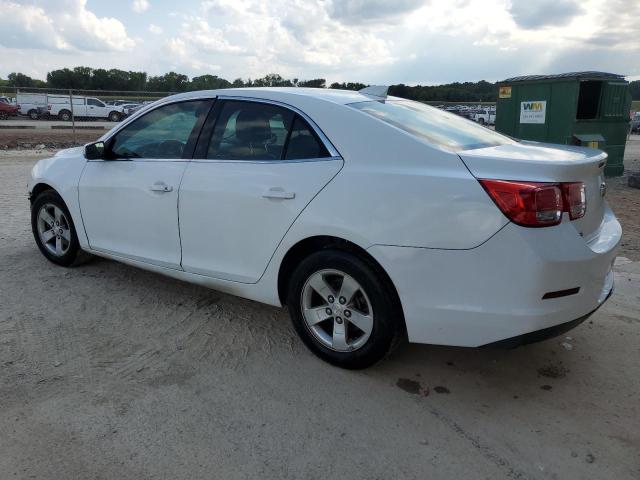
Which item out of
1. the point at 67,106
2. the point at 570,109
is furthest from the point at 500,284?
the point at 67,106

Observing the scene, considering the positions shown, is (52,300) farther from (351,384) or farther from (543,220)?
(543,220)

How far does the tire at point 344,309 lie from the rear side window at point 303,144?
60cm

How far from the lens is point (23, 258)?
541cm

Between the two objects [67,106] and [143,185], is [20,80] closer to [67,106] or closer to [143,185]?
[67,106]

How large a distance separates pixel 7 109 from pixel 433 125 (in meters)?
35.8

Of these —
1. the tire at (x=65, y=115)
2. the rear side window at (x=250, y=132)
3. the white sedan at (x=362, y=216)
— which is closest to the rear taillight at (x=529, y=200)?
the white sedan at (x=362, y=216)

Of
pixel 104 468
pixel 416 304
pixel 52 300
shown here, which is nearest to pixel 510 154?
pixel 416 304

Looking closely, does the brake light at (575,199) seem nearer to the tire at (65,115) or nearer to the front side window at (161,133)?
the front side window at (161,133)

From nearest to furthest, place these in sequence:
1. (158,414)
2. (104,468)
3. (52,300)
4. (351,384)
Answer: (104,468), (158,414), (351,384), (52,300)

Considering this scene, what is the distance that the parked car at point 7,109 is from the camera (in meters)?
32.7

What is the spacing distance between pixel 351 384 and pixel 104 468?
1360mm

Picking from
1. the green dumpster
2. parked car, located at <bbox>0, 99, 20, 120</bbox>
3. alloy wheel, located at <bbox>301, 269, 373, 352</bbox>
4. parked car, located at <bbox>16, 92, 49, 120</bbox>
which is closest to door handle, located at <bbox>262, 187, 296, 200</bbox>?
alloy wheel, located at <bbox>301, 269, 373, 352</bbox>

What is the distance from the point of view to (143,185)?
409cm

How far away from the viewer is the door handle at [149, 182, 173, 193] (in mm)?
3902
